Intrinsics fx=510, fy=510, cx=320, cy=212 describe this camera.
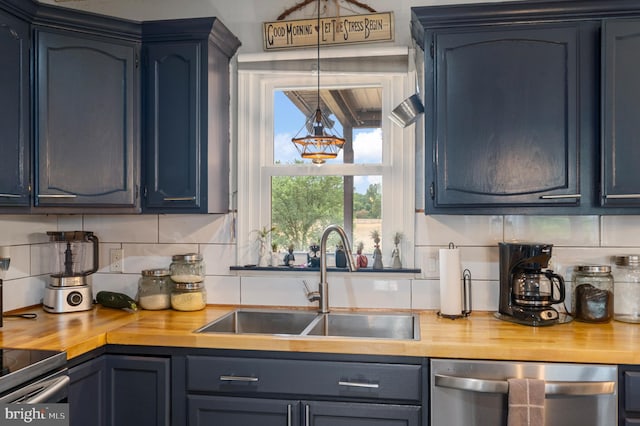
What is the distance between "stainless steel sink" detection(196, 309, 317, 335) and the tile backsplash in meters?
0.12

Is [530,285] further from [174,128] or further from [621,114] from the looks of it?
[174,128]

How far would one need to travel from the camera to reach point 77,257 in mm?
2559

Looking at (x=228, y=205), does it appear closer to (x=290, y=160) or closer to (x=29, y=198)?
(x=290, y=160)

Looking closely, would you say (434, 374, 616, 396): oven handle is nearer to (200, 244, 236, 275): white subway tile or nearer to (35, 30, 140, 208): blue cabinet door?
(200, 244, 236, 275): white subway tile

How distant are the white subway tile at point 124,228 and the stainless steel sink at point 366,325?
0.99m

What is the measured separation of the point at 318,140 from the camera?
2383mm

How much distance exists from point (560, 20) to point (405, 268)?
123cm

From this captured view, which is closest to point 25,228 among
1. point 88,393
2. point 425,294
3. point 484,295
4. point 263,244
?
point 88,393

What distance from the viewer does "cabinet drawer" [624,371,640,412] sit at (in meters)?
1.66

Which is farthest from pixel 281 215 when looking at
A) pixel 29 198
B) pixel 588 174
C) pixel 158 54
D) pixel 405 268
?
pixel 588 174

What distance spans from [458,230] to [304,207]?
77 cm

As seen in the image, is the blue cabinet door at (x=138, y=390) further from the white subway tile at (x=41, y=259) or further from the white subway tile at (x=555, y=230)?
the white subway tile at (x=555, y=230)

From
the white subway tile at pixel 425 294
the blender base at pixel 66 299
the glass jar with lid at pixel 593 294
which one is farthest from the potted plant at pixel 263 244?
the glass jar with lid at pixel 593 294

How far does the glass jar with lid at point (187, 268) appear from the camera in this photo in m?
2.40
